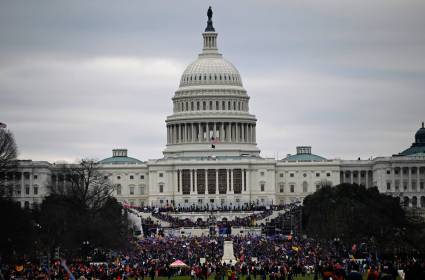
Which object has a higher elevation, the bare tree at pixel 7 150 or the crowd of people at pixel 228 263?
the bare tree at pixel 7 150

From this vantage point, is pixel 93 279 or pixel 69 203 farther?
pixel 69 203

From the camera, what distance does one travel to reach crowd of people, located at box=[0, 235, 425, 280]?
98875 millimetres

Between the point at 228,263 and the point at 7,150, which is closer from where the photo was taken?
the point at 228,263

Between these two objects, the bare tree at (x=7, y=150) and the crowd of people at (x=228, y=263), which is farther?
the bare tree at (x=7, y=150)

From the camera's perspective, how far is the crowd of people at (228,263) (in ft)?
324

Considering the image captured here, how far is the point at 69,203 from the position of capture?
166125mm

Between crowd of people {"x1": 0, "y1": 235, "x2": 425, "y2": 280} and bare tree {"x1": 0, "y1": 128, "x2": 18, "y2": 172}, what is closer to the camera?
crowd of people {"x1": 0, "y1": 235, "x2": 425, "y2": 280}

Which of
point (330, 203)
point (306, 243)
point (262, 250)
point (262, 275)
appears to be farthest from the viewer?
point (330, 203)

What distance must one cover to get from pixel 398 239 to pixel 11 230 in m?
36.8

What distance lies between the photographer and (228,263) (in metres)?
132

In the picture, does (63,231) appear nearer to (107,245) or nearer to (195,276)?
(107,245)

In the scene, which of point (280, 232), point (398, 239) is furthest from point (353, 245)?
point (280, 232)

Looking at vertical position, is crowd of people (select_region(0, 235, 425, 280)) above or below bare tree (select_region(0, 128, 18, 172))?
below

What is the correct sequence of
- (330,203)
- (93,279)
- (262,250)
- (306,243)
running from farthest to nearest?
(330,203)
(306,243)
(262,250)
(93,279)
